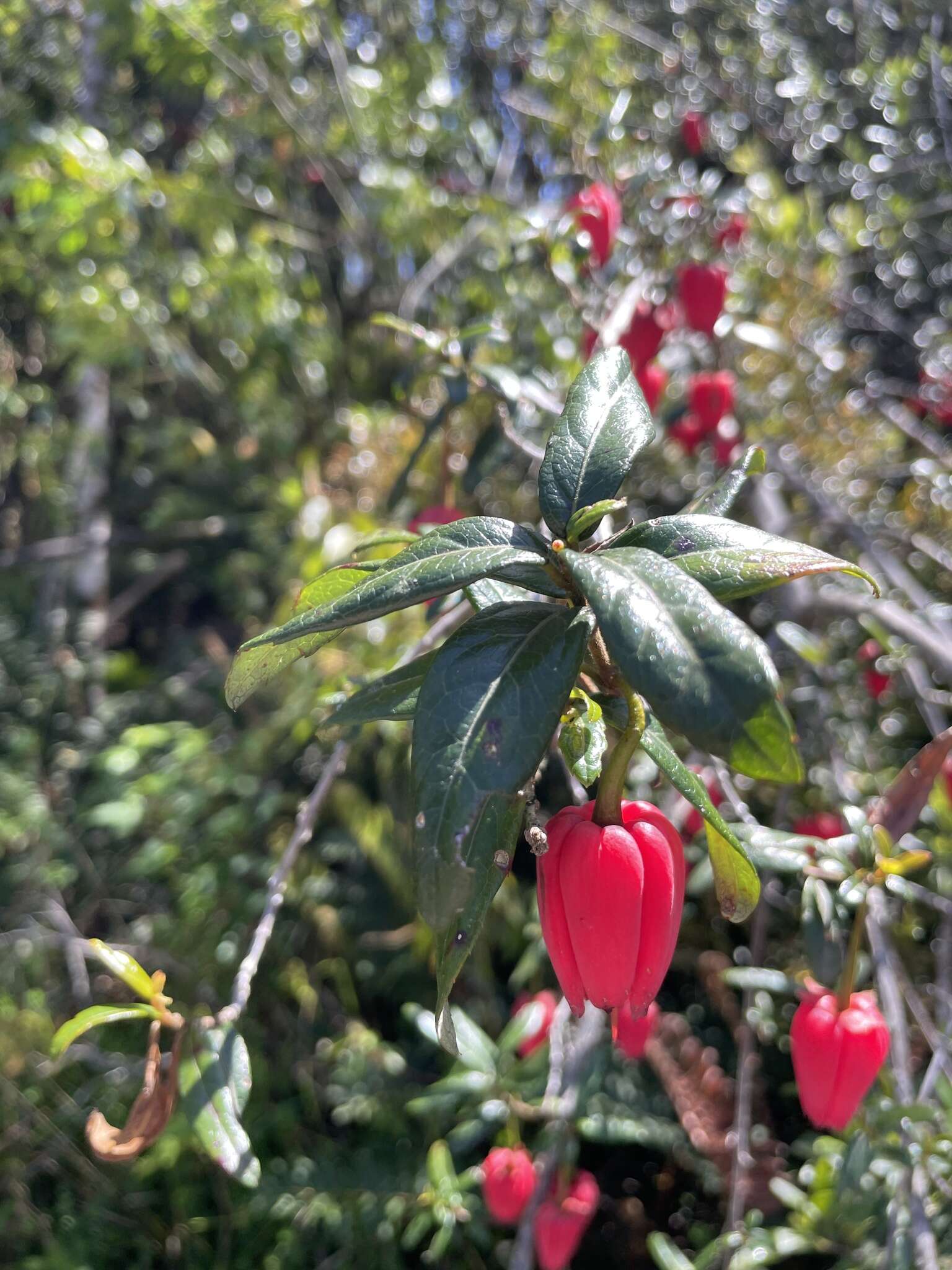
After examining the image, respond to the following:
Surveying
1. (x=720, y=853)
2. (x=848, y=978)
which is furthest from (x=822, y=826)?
(x=720, y=853)

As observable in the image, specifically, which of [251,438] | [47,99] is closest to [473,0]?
[47,99]

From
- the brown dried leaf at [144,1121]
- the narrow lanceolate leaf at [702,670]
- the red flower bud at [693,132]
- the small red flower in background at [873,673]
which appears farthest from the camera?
the red flower bud at [693,132]

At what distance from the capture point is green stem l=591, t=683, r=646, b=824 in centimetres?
41

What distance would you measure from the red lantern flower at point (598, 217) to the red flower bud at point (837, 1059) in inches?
38.1

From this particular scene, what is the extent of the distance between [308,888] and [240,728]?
1.53ft

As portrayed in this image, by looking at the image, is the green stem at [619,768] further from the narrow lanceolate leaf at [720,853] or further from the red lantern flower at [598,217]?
the red lantern flower at [598,217]

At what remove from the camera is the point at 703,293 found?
1.18 metres

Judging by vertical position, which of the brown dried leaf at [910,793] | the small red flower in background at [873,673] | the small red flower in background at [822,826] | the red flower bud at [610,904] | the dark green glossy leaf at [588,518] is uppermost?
the dark green glossy leaf at [588,518]

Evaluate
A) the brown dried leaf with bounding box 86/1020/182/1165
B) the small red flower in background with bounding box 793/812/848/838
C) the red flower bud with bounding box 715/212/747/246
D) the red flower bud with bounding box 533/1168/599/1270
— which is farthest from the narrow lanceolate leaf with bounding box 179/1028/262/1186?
the red flower bud with bounding box 715/212/747/246

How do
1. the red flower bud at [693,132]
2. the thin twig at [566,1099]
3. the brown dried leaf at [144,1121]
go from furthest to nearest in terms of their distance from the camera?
the red flower bud at [693,132], the thin twig at [566,1099], the brown dried leaf at [144,1121]

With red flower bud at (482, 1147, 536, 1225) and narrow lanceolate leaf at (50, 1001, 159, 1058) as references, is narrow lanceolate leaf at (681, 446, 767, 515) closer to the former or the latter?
narrow lanceolate leaf at (50, 1001, 159, 1058)

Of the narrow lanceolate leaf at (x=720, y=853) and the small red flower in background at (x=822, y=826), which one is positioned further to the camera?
the small red flower in background at (x=822, y=826)

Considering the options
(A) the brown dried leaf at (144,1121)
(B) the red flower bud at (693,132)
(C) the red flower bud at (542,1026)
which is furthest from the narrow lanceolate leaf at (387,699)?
(B) the red flower bud at (693,132)

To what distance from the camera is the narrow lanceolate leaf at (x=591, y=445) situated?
445 mm
